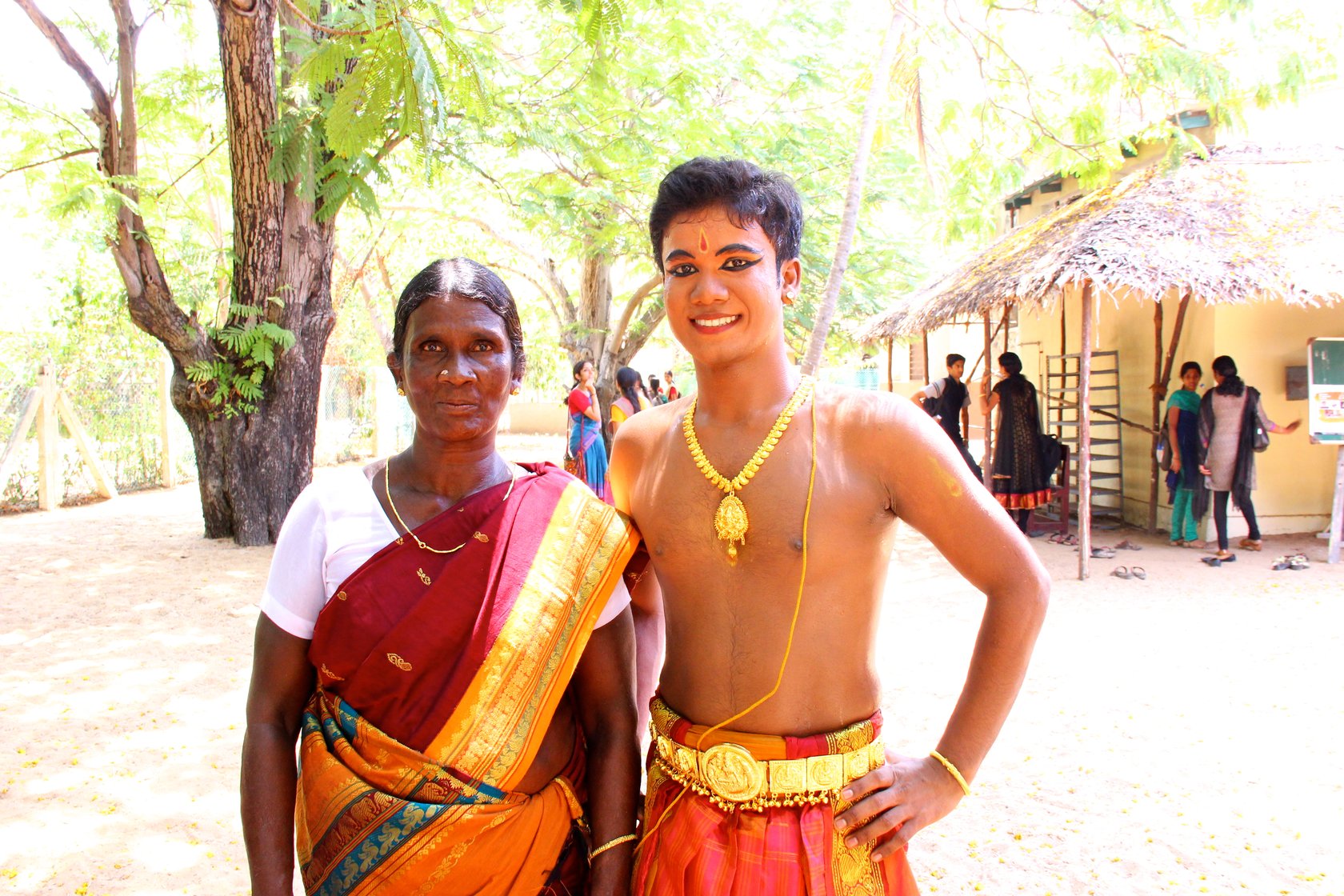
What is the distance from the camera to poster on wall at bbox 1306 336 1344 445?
8141 mm

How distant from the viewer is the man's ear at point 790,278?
1.86 m

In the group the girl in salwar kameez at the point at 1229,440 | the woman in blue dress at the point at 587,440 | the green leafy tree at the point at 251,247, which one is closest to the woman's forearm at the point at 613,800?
the green leafy tree at the point at 251,247

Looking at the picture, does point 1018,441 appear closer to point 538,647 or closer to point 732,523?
point 732,523

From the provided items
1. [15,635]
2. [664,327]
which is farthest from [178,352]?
[664,327]

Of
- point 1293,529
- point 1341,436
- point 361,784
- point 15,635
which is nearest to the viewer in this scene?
point 361,784

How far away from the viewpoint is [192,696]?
16.3ft

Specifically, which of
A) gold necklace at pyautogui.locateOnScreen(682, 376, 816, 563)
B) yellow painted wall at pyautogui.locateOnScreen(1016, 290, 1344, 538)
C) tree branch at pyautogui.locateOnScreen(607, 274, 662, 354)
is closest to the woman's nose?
gold necklace at pyautogui.locateOnScreen(682, 376, 816, 563)

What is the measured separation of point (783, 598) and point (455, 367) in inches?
30.3

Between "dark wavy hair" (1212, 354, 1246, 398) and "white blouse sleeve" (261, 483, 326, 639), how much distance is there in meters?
8.95

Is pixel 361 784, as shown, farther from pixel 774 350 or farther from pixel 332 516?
pixel 774 350

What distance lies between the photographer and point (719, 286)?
1.71m

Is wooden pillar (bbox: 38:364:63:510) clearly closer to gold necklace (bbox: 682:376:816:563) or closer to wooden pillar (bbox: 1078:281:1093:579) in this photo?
wooden pillar (bbox: 1078:281:1093:579)

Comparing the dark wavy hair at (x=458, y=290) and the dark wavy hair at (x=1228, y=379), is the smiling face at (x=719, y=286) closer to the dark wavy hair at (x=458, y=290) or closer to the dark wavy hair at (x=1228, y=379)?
the dark wavy hair at (x=458, y=290)

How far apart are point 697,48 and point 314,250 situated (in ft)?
14.7
